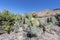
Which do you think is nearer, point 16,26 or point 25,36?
point 25,36

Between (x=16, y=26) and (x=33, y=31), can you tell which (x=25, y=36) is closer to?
(x=33, y=31)

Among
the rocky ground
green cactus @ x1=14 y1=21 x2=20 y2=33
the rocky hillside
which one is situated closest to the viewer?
the rocky ground

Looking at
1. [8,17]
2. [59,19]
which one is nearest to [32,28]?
[8,17]

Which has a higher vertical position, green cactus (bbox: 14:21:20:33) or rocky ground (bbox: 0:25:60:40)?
green cactus (bbox: 14:21:20:33)

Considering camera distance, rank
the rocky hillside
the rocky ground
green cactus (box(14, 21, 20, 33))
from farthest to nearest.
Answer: green cactus (box(14, 21, 20, 33)) < the rocky hillside < the rocky ground

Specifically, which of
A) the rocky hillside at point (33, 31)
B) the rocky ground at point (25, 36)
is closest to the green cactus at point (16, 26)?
the rocky hillside at point (33, 31)

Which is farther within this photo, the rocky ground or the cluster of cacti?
the cluster of cacti

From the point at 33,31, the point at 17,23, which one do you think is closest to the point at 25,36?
the point at 33,31

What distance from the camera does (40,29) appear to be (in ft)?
28.8

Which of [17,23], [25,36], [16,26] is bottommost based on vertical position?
[25,36]

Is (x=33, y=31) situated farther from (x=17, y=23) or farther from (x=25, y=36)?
(x=17, y=23)

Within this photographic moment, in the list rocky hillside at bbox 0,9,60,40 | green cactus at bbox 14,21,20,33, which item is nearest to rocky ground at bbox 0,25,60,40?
rocky hillside at bbox 0,9,60,40

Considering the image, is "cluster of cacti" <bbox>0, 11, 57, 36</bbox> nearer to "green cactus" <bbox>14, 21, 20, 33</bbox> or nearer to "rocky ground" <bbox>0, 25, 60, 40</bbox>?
"green cactus" <bbox>14, 21, 20, 33</bbox>

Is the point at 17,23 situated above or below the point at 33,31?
above
